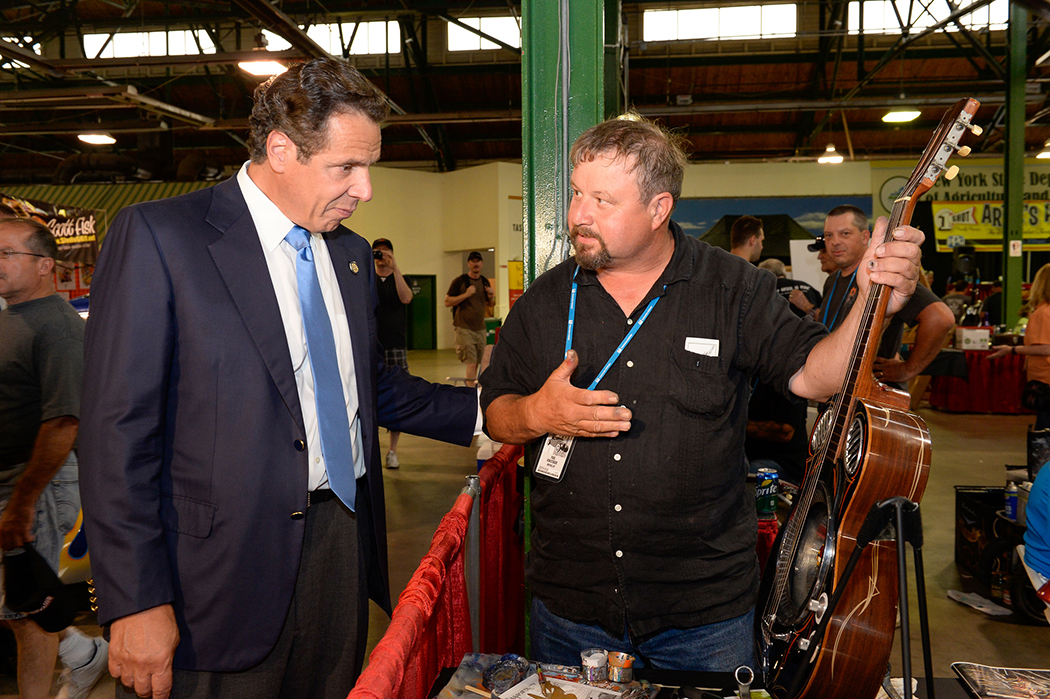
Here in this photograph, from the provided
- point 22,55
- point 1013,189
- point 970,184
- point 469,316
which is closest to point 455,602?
point 469,316

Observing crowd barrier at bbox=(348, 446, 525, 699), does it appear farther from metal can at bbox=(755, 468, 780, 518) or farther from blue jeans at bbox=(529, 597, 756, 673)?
metal can at bbox=(755, 468, 780, 518)

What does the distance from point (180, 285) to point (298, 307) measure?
250 mm

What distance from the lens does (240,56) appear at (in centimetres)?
920

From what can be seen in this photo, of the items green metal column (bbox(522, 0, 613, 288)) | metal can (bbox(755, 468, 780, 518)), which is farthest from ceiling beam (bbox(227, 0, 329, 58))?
metal can (bbox(755, 468, 780, 518))

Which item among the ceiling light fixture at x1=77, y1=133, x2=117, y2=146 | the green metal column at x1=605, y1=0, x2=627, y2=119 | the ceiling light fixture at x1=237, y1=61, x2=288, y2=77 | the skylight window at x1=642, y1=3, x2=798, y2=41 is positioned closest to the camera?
the green metal column at x1=605, y1=0, x2=627, y2=119

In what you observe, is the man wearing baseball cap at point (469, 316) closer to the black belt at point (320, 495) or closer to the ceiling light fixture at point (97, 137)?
the black belt at point (320, 495)

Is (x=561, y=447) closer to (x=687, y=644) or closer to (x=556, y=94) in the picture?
(x=687, y=644)

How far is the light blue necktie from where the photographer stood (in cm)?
156

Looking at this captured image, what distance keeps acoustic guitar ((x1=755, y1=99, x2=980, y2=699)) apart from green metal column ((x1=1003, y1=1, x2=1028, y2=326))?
10538 mm

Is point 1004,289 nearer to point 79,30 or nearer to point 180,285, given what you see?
point 180,285

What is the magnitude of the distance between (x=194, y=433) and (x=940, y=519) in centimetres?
548

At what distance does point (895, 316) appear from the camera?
12.8ft

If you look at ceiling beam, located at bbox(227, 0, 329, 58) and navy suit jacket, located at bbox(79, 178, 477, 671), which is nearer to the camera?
navy suit jacket, located at bbox(79, 178, 477, 671)

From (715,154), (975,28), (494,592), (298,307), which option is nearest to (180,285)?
(298,307)
